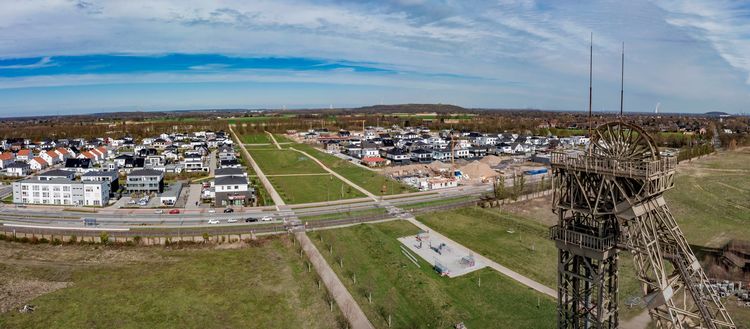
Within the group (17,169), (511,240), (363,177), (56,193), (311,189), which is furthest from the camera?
(17,169)

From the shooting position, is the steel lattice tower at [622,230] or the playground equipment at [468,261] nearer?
the steel lattice tower at [622,230]

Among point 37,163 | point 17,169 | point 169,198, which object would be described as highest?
point 37,163

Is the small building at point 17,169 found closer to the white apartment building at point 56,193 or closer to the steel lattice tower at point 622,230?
the white apartment building at point 56,193

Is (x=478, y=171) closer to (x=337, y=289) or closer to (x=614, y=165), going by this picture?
(x=337, y=289)

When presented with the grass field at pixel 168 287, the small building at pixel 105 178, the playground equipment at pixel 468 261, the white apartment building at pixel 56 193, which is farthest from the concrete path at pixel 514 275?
the small building at pixel 105 178

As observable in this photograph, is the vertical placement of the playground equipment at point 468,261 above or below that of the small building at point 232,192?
below

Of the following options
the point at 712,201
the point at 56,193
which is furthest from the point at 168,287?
the point at 712,201

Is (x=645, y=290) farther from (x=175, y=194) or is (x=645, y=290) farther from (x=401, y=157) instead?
(x=401, y=157)
